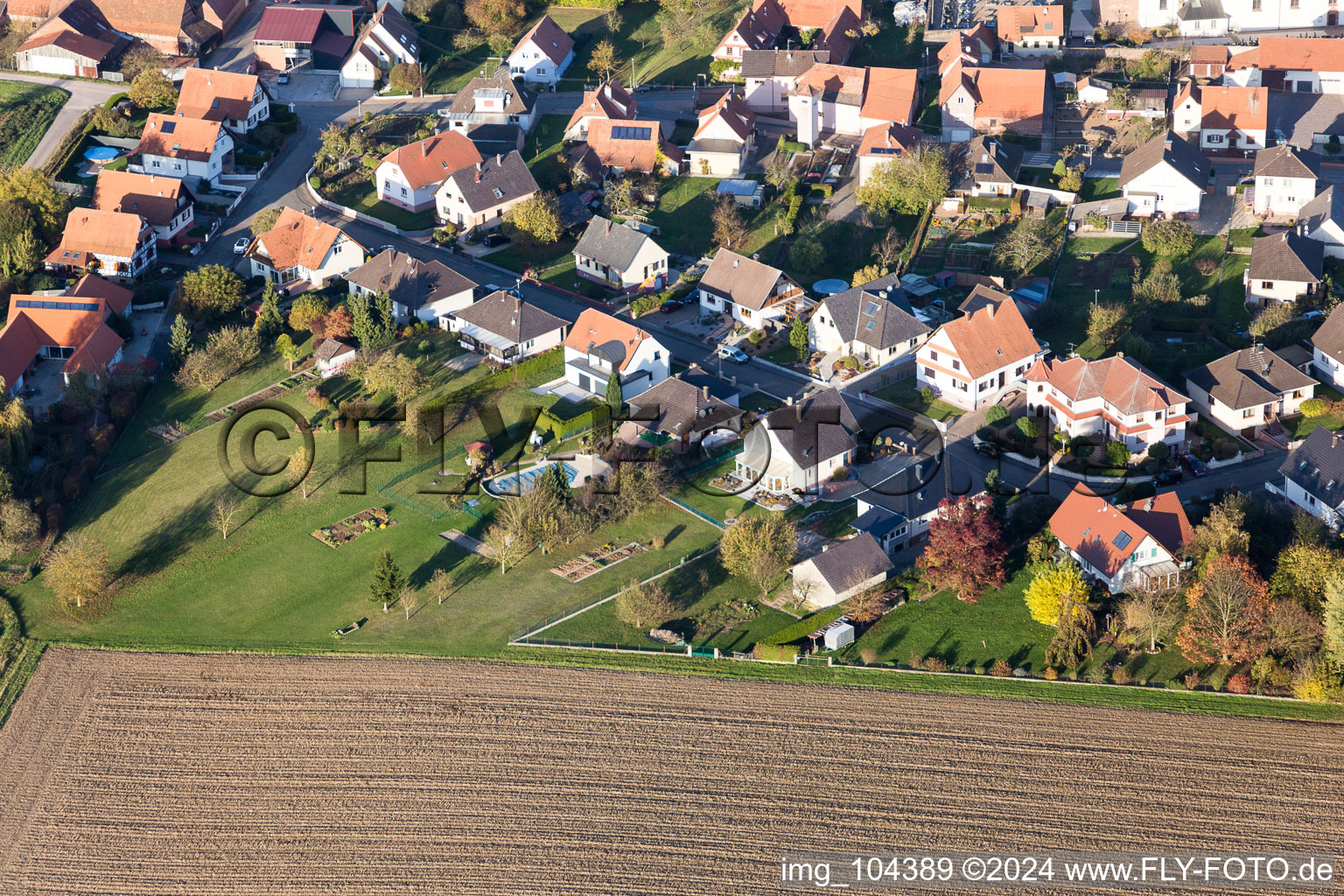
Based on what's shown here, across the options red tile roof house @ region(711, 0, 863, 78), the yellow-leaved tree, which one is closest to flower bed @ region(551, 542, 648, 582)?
the yellow-leaved tree

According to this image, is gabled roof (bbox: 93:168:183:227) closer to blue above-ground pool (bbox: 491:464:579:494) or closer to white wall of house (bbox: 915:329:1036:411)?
blue above-ground pool (bbox: 491:464:579:494)

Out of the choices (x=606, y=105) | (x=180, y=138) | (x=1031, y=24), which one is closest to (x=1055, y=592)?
(x=606, y=105)

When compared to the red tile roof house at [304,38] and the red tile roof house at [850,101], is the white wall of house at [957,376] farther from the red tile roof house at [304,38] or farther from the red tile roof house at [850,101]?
the red tile roof house at [304,38]

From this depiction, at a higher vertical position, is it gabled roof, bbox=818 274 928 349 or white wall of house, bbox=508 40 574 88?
white wall of house, bbox=508 40 574 88

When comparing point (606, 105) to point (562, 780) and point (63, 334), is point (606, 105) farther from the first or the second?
point (562, 780)

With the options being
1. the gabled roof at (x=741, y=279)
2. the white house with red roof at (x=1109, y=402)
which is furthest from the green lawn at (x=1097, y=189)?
the white house with red roof at (x=1109, y=402)
